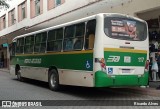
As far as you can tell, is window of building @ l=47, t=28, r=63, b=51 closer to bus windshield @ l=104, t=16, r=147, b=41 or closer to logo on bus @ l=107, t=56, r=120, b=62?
bus windshield @ l=104, t=16, r=147, b=41

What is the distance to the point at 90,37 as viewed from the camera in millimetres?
11711

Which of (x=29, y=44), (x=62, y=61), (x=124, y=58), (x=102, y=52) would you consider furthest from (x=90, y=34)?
(x=29, y=44)

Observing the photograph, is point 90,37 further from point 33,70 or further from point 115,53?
point 33,70

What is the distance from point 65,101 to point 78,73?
1295mm

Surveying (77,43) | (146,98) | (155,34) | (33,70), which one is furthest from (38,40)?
(146,98)

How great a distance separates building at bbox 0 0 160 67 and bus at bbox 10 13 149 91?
408cm

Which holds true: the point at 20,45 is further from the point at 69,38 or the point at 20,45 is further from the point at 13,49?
the point at 69,38

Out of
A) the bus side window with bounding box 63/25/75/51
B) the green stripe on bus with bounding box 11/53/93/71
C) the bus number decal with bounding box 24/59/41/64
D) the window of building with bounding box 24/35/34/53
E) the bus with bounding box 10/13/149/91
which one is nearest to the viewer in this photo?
the bus with bounding box 10/13/149/91

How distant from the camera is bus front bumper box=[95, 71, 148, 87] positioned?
36.8 feet

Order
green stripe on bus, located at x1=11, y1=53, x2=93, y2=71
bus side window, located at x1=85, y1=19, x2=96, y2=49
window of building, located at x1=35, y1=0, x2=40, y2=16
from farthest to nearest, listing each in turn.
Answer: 1. window of building, located at x1=35, y1=0, x2=40, y2=16
2. green stripe on bus, located at x1=11, y1=53, x2=93, y2=71
3. bus side window, located at x1=85, y1=19, x2=96, y2=49

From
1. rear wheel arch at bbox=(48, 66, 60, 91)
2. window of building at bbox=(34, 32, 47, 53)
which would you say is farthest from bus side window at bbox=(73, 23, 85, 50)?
window of building at bbox=(34, 32, 47, 53)

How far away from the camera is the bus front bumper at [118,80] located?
36.8ft

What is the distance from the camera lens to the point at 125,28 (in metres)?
12.0

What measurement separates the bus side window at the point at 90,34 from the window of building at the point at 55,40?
86.9 inches
